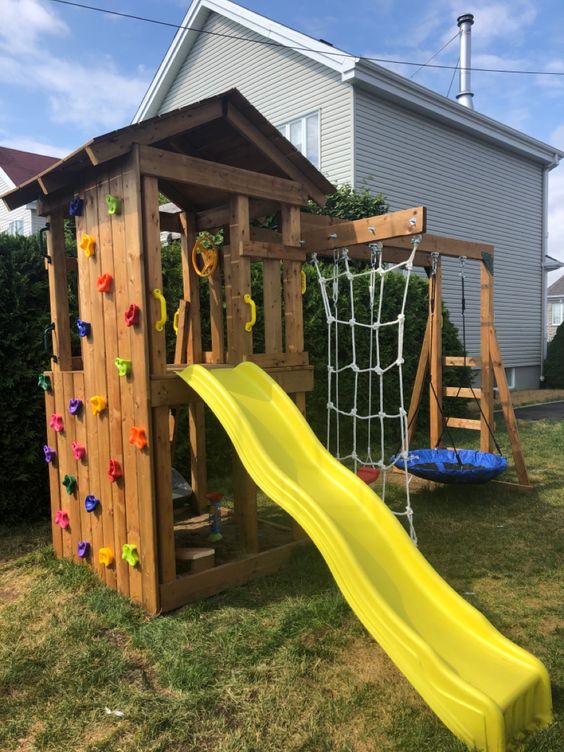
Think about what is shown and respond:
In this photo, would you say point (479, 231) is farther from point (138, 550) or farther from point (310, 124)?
point (138, 550)

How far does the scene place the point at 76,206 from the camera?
3.78 metres

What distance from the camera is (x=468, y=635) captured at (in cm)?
258

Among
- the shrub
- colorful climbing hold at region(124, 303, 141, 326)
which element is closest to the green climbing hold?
colorful climbing hold at region(124, 303, 141, 326)

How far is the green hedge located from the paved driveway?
896 centimetres

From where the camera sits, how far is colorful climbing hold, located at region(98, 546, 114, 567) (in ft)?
12.1

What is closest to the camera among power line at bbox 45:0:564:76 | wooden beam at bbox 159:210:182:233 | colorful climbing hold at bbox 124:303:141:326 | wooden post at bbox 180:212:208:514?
colorful climbing hold at bbox 124:303:141:326

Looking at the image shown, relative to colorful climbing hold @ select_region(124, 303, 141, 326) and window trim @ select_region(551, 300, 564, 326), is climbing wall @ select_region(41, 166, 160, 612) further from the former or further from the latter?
window trim @ select_region(551, 300, 564, 326)

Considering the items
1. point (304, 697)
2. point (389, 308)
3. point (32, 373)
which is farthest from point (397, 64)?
point (304, 697)

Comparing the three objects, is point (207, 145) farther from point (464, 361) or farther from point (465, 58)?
point (465, 58)

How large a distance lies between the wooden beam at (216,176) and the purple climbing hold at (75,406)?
5.33 feet

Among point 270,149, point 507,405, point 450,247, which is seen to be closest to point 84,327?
point 270,149

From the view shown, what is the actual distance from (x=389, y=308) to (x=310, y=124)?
226 inches

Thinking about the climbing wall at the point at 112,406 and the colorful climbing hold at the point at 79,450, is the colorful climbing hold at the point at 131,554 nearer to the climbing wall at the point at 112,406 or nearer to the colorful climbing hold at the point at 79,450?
the climbing wall at the point at 112,406

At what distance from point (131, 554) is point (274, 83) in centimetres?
1213
